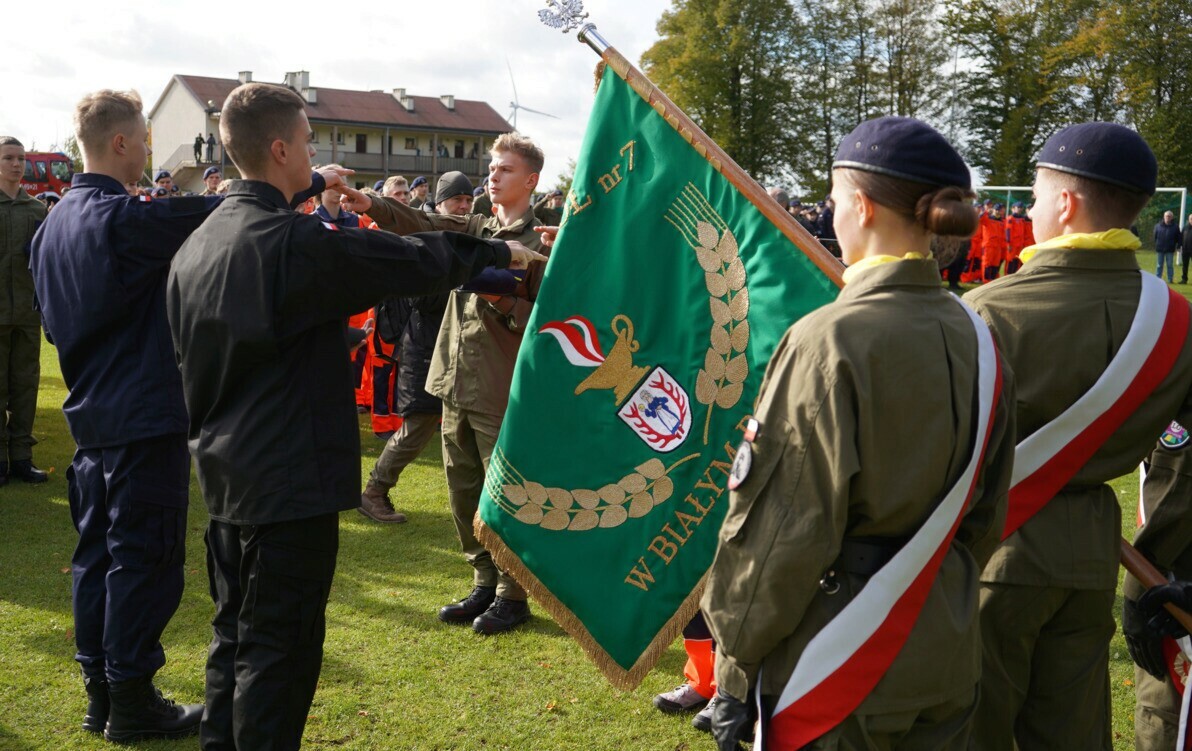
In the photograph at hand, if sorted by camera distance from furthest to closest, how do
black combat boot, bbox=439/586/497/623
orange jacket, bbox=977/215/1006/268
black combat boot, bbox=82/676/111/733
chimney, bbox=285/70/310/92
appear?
chimney, bbox=285/70/310/92
orange jacket, bbox=977/215/1006/268
black combat boot, bbox=439/586/497/623
black combat boot, bbox=82/676/111/733

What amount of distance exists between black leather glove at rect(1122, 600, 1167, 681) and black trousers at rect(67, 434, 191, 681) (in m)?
3.45

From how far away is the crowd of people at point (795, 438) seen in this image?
2.35 m

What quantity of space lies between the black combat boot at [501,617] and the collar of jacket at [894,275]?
354cm

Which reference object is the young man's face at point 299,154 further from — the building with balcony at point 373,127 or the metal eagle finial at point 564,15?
the building with balcony at point 373,127

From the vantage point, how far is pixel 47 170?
36750mm

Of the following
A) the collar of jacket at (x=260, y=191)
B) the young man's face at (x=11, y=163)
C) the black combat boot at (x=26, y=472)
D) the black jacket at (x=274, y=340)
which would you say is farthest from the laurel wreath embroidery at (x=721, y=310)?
the black combat boot at (x=26, y=472)

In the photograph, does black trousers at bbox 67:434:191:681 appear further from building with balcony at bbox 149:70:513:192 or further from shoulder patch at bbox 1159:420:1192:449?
building with balcony at bbox 149:70:513:192

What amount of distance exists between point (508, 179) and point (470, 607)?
2240mm

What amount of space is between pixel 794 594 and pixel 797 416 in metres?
0.38

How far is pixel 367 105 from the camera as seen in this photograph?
74562 millimetres

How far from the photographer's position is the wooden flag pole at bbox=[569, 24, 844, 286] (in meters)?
3.34

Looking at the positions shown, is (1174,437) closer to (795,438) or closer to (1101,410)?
(1101,410)

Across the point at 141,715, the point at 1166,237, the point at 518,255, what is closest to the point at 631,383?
the point at 518,255

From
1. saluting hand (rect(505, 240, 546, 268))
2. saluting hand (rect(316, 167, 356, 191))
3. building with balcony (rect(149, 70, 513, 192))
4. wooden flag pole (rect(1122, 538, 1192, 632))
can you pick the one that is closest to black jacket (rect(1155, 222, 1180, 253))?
wooden flag pole (rect(1122, 538, 1192, 632))
